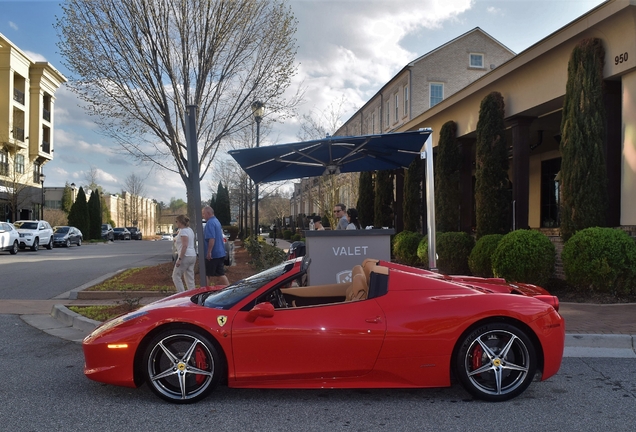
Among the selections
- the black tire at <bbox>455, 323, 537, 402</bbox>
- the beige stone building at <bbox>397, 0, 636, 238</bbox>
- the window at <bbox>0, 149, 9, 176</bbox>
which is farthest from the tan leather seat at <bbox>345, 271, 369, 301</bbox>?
the window at <bbox>0, 149, 9, 176</bbox>

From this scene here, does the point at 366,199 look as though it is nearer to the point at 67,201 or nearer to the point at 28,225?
the point at 28,225

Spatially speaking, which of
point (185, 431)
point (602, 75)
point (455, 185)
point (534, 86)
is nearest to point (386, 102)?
point (455, 185)

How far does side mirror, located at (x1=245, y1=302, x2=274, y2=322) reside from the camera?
4.24m

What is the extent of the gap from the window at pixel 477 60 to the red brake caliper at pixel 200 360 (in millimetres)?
34394

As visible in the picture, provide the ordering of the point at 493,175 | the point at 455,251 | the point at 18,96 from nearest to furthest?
Result: the point at 493,175
the point at 455,251
the point at 18,96

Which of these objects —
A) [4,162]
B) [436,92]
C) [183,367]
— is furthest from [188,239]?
[4,162]

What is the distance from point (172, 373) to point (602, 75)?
30.2 feet

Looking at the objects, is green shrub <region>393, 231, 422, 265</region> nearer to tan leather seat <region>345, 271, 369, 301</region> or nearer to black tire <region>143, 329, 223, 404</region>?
tan leather seat <region>345, 271, 369, 301</region>

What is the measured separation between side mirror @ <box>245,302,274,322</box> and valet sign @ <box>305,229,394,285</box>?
8.17 ft

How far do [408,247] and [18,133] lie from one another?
123 ft

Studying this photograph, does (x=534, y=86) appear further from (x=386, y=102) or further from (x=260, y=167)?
(x=386, y=102)

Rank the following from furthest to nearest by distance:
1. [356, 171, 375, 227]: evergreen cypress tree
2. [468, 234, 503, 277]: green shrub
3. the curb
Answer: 1. [356, 171, 375, 227]: evergreen cypress tree
2. [468, 234, 503, 277]: green shrub
3. the curb

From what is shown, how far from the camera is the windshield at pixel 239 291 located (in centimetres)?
460

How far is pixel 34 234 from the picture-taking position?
2867cm
